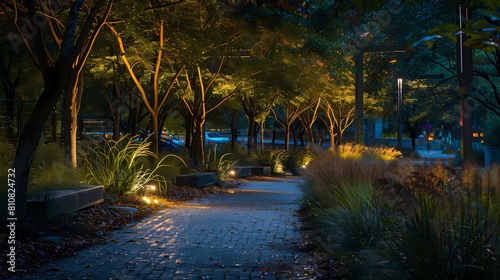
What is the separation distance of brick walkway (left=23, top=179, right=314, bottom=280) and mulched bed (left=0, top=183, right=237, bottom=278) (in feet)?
0.87

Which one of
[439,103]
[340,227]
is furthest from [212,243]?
[439,103]

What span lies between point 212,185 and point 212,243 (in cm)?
1201

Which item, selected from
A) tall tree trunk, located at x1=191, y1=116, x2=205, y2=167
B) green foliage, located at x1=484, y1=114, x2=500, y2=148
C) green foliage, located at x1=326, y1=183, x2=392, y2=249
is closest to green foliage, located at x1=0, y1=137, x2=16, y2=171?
green foliage, located at x1=326, y1=183, x2=392, y2=249

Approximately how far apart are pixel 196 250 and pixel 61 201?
2.92 meters

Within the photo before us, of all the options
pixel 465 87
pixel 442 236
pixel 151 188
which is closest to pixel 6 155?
pixel 151 188

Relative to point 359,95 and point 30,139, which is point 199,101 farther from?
point 30,139

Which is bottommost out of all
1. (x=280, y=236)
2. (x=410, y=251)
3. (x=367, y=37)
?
(x=280, y=236)

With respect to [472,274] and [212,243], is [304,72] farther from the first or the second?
[472,274]

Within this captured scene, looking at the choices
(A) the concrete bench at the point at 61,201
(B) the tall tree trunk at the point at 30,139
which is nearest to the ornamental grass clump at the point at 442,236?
(B) the tall tree trunk at the point at 30,139

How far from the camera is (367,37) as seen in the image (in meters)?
26.2

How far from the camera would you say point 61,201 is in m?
9.80

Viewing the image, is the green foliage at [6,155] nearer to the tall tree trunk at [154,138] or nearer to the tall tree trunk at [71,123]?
the tall tree trunk at [71,123]

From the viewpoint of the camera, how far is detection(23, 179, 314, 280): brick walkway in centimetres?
683

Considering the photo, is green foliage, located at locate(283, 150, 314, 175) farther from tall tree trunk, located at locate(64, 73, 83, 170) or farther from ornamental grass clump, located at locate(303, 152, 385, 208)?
ornamental grass clump, located at locate(303, 152, 385, 208)
